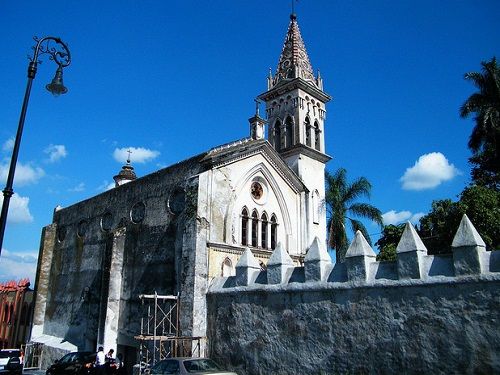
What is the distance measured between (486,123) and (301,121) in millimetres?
11115

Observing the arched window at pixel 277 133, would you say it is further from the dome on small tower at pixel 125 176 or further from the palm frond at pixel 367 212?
the dome on small tower at pixel 125 176

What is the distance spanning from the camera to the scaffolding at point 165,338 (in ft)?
53.3

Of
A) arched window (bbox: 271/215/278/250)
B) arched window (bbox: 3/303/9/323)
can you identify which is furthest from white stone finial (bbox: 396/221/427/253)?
arched window (bbox: 3/303/9/323)

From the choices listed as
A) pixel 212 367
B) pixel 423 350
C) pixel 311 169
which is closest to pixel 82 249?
pixel 311 169

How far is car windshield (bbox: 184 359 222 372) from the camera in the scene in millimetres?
11867

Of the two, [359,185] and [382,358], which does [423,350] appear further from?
[359,185]

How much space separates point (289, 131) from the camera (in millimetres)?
27297

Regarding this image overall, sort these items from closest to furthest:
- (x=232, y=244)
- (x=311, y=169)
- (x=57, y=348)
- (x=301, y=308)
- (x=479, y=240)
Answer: (x=479, y=240) < (x=301, y=308) < (x=232, y=244) < (x=57, y=348) < (x=311, y=169)

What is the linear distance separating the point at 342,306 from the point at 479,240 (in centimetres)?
423

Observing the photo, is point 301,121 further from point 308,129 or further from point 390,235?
point 390,235

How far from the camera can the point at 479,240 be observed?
10672 mm

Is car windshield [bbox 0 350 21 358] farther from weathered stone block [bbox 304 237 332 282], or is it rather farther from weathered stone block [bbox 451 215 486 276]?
weathered stone block [bbox 451 215 486 276]

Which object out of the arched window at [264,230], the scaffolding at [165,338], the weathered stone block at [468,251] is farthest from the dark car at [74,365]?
the weathered stone block at [468,251]

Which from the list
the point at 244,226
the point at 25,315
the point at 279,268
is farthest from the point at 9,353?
the point at 25,315
